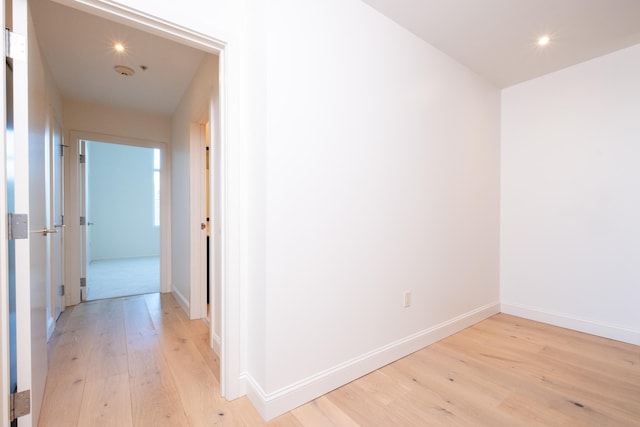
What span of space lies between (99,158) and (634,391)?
900 centimetres

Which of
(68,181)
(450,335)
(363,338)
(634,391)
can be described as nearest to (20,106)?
(363,338)

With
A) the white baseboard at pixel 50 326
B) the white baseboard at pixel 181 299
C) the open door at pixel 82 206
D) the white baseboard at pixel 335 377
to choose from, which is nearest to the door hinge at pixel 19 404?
the white baseboard at pixel 335 377

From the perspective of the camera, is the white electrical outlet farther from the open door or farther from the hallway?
the open door

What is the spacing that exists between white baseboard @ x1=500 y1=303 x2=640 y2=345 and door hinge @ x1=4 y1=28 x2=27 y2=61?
4.23 m

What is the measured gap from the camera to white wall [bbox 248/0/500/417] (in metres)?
1.51

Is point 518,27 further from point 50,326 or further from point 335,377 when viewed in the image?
point 50,326

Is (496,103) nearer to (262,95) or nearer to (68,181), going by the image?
(262,95)

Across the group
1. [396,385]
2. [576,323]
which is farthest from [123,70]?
[576,323]

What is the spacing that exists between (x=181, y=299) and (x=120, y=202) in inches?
197

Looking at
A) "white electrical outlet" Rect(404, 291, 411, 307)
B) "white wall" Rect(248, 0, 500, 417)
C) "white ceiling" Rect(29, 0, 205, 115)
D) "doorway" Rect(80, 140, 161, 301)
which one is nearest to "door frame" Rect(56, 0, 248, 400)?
"white wall" Rect(248, 0, 500, 417)

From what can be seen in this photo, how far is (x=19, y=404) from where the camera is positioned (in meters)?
1.18

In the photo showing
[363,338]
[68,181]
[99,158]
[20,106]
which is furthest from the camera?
[99,158]

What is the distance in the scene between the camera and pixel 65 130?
132 inches

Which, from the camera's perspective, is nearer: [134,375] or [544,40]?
[134,375]
